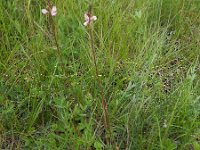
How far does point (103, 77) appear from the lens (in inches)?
74.7

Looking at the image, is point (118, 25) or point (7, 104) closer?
point (7, 104)

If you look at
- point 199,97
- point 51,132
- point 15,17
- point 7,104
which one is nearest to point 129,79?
point 199,97

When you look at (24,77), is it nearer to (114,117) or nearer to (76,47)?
(76,47)

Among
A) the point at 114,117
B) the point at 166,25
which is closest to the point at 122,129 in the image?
the point at 114,117

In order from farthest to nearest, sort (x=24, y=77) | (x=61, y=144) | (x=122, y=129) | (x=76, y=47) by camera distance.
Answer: (x=76, y=47), (x=24, y=77), (x=122, y=129), (x=61, y=144)

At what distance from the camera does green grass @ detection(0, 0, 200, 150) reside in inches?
64.4

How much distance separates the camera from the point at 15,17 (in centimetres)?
217

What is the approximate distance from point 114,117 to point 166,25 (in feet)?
3.13

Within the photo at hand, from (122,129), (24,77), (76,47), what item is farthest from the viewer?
(76,47)

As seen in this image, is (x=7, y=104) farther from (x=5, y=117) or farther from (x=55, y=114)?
(x=55, y=114)

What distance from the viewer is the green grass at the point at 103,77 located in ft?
5.37

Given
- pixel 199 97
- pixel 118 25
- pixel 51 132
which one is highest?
pixel 118 25

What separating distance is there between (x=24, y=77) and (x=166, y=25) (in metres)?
1.08

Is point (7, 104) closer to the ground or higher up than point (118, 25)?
closer to the ground
